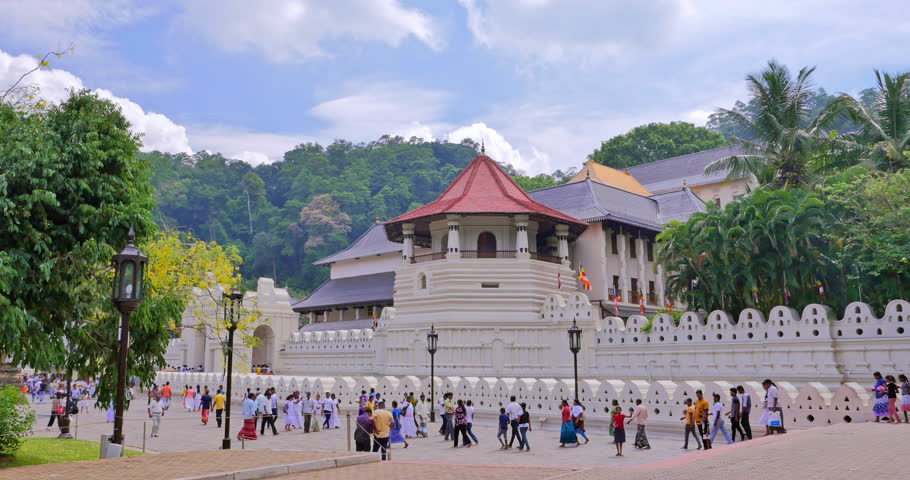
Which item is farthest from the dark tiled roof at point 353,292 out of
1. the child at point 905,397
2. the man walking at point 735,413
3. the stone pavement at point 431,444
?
the child at point 905,397

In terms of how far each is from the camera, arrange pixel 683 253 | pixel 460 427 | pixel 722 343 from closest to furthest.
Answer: pixel 460 427 < pixel 722 343 < pixel 683 253

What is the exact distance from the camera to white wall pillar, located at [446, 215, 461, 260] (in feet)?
108

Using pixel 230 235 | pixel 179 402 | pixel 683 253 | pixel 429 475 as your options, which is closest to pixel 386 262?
pixel 179 402

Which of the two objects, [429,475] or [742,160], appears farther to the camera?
[742,160]

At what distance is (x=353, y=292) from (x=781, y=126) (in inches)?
1078

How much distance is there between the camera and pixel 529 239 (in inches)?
1384

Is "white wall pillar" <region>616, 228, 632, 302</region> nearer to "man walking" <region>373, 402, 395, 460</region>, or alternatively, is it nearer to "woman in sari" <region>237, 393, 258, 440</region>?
"woman in sari" <region>237, 393, 258, 440</region>

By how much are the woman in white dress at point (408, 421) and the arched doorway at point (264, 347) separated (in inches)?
819

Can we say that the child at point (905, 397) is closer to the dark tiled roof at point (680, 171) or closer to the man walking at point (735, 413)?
the man walking at point (735, 413)

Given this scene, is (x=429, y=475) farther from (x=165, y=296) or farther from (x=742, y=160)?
(x=742, y=160)

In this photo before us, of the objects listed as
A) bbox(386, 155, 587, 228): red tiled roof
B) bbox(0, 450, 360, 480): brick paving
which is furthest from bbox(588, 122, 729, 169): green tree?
bbox(0, 450, 360, 480): brick paving

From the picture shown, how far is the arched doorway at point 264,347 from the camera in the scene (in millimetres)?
41622

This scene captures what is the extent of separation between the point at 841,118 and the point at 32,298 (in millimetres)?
29800

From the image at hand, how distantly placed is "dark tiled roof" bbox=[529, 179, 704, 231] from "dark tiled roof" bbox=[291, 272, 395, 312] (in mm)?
10502
